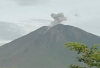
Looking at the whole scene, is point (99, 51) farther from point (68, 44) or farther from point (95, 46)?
point (68, 44)

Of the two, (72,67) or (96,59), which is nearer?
(96,59)

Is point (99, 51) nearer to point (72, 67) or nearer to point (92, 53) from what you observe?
point (92, 53)

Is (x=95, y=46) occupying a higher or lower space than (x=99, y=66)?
higher

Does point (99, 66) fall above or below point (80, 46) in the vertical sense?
below

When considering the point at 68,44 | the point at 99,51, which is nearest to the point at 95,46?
the point at 99,51

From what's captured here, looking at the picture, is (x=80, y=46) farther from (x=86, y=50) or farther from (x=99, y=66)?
(x=99, y=66)

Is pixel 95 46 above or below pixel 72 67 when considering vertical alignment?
above

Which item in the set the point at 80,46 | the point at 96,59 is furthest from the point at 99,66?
Result: the point at 80,46
